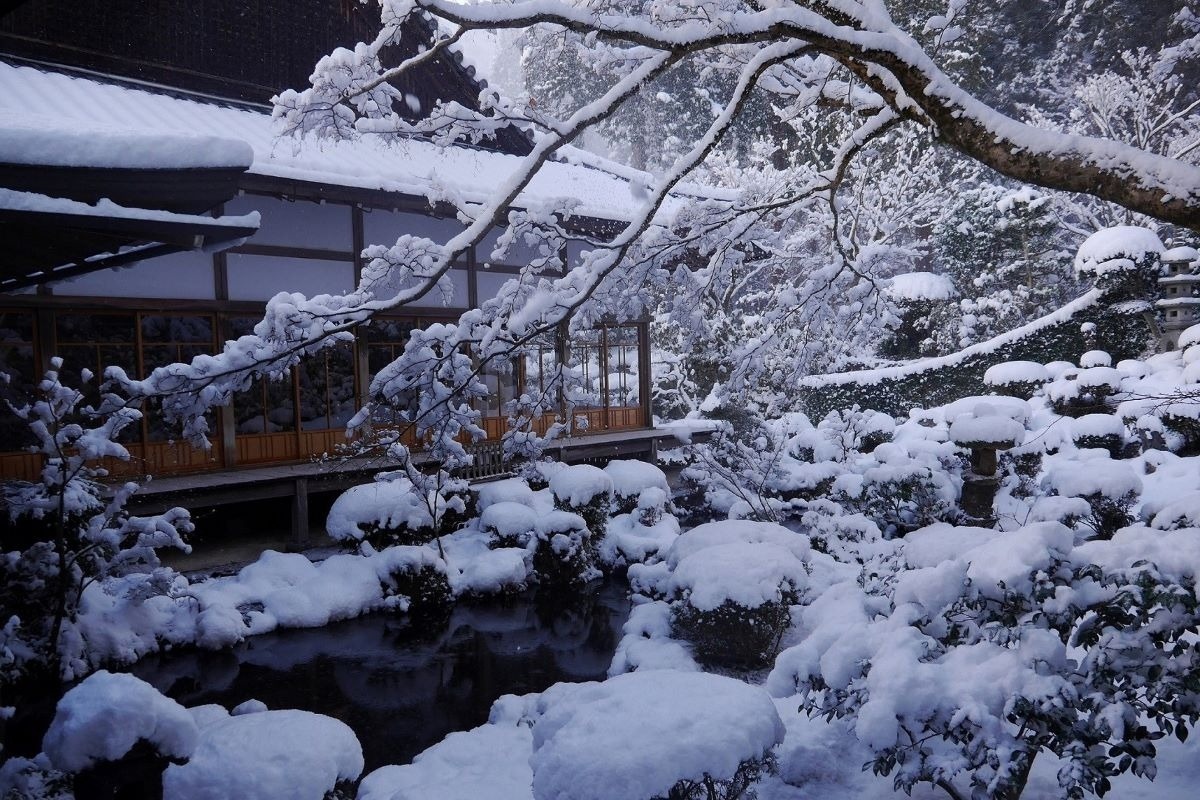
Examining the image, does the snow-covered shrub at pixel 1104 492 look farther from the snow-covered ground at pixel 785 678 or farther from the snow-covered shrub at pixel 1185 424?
the snow-covered shrub at pixel 1185 424

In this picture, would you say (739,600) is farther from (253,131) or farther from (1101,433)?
(1101,433)

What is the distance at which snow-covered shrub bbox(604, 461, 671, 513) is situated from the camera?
12.0 meters

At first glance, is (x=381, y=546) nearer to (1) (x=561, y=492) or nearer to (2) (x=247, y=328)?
(1) (x=561, y=492)

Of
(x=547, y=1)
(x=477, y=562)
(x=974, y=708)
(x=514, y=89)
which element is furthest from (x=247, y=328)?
(x=514, y=89)

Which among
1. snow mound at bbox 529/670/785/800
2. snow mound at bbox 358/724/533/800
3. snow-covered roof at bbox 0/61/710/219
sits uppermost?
snow-covered roof at bbox 0/61/710/219

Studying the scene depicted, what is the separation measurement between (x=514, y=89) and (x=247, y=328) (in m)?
48.8

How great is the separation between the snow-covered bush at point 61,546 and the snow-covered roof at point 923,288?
65.5ft

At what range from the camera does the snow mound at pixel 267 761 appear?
12.3 ft

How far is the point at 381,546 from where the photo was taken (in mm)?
10055

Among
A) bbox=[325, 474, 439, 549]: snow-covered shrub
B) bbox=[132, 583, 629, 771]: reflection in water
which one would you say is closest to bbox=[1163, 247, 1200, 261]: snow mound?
bbox=[132, 583, 629, 771]: reflection in water

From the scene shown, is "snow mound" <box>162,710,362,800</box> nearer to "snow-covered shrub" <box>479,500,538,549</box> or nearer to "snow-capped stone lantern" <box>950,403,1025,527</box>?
"snow-covered shrub" <box>479,500,538,549</box>

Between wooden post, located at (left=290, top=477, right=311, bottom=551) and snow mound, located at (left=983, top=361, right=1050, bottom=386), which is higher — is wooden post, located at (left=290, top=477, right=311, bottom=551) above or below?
below

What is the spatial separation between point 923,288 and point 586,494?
15.3 meters

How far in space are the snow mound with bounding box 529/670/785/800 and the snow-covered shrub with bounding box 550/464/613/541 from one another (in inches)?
277
